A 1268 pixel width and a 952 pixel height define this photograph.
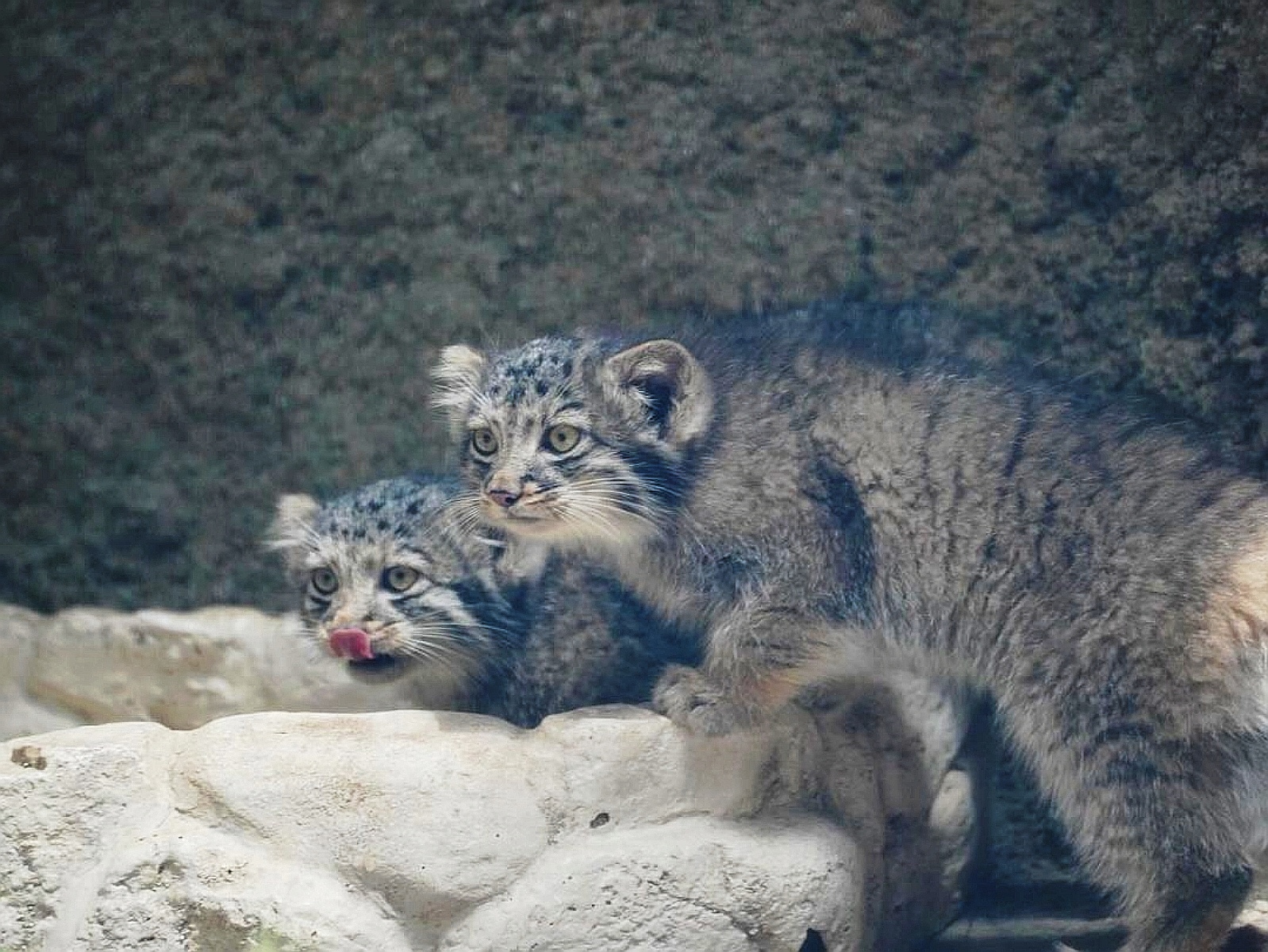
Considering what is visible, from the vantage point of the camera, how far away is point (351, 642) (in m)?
4.52

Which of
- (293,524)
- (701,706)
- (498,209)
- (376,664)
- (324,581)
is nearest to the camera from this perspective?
(701,706)

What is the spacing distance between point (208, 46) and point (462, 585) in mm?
2188

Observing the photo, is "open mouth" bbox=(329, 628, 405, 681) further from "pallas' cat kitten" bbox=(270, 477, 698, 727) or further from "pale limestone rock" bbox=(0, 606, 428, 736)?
"pale limestone rock" bbox=(0, 606, 428, 736)

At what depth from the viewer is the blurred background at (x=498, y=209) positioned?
4766mm

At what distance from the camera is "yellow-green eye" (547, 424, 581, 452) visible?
14.5 feet

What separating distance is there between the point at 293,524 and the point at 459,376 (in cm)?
76

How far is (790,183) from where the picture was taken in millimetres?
5117

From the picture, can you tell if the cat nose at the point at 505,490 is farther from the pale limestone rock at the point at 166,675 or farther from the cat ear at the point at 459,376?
the pale limestone rock at the point at 166,675

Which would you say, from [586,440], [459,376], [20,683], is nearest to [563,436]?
[586,440]

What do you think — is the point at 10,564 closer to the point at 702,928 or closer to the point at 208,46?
the point at 208,46

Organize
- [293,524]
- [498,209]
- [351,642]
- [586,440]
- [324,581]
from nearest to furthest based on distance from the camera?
[586,440], [351,642], [324,581], [293,524], [498,209]

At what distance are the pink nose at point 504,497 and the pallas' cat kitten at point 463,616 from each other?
Answer: 19.5 inches

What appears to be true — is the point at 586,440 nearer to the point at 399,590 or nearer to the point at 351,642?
the point at 399,590

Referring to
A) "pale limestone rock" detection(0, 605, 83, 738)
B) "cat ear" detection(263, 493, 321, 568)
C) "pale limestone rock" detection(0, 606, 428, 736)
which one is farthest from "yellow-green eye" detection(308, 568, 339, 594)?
"pale limestone rock" detection(0, 605, 83, 738)
